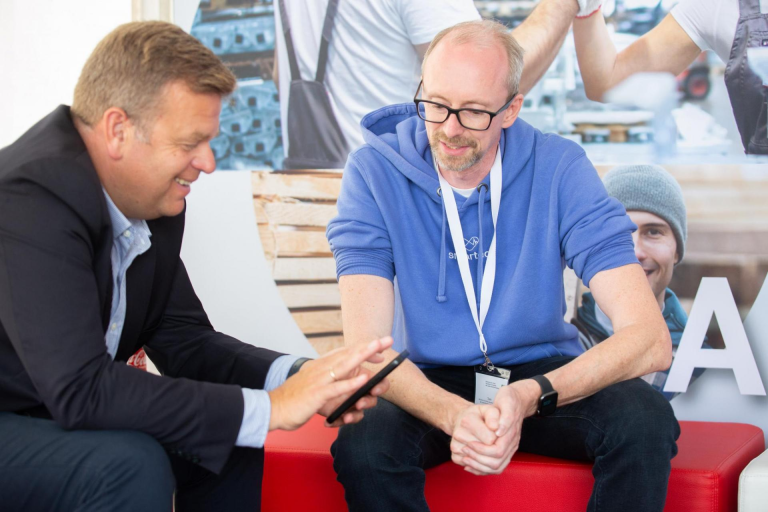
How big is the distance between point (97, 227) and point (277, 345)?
6.47 feet

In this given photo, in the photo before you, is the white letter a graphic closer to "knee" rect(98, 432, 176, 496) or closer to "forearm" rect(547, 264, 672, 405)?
"forearm" rect(547, 264, 672, 405)

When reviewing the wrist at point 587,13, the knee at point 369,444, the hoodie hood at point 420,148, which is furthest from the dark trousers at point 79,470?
the wrist at point 587,13

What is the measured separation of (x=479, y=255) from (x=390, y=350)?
0.40 meters

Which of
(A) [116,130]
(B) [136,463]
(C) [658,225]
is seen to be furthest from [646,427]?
(C) [658,225]

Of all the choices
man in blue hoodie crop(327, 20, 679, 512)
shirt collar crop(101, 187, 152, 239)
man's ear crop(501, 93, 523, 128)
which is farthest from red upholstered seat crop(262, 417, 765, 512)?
man's ear crop(501, 93, 523, 128)

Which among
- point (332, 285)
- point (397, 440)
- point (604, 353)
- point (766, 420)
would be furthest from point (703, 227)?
point (397, 440)

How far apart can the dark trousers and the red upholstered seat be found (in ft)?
2.35

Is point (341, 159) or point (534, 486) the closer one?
point (534, 486)

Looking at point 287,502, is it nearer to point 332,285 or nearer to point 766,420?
point 332,285

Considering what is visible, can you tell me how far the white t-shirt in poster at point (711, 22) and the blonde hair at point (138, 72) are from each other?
6.92 ft

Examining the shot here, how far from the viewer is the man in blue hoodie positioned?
1.76 metres

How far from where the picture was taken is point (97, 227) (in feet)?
4.59

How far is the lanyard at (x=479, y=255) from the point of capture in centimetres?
203

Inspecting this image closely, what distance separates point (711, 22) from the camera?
285 centimetres
